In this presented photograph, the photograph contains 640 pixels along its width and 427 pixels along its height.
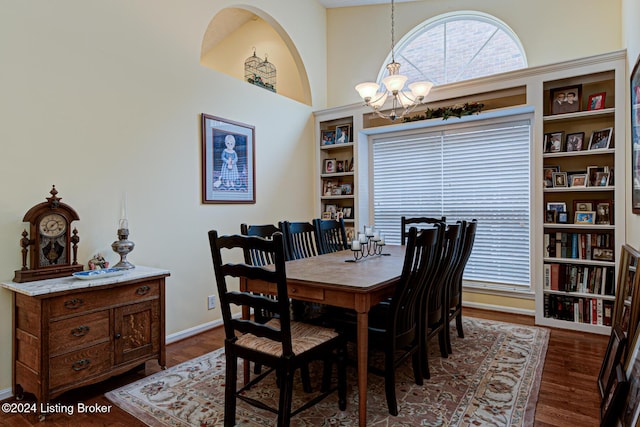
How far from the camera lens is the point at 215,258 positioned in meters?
1.84

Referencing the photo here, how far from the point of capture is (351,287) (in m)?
1.81

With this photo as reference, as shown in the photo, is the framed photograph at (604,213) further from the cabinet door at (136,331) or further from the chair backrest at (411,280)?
the cabinet door at (136,331)

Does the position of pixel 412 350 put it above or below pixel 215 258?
below

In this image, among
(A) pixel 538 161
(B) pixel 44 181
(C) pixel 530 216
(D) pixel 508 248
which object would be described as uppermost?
(A) pixel 538 161

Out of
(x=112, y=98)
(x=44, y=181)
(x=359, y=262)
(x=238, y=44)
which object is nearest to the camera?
(x=44, y=181)

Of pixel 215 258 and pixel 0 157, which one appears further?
pixel 0 157

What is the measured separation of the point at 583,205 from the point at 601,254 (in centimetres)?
47

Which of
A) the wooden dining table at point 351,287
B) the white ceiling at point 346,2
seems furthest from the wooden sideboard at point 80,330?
the white ceiling at point 346,2

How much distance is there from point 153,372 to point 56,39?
2.41m

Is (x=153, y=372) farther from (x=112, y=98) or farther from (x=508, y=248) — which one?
(x=508, y=248)

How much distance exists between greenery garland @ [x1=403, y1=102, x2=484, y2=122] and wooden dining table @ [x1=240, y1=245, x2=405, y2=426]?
230cm

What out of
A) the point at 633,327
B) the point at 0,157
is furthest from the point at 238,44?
the point at 633,327

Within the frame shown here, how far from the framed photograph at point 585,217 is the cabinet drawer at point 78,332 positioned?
398cm

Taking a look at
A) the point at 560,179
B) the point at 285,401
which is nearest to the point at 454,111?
the point at 560,179
